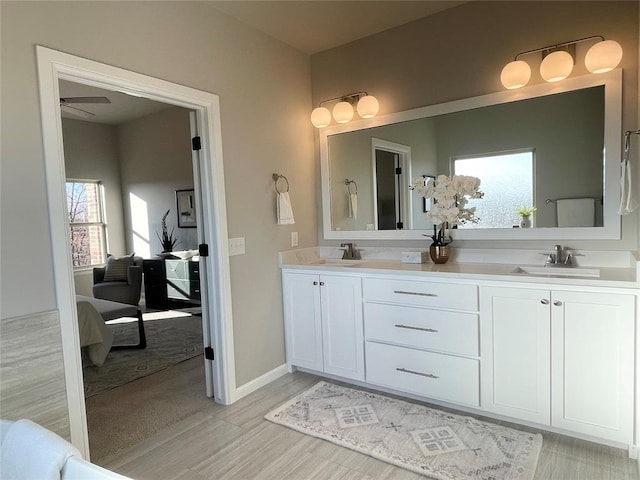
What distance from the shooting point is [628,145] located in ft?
7.11

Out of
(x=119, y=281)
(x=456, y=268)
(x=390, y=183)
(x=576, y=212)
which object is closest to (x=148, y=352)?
(x=119, y=281)

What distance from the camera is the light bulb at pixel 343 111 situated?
3230mm

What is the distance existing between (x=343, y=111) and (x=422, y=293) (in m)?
1.63

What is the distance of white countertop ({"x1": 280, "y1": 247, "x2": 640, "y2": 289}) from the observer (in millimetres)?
2036

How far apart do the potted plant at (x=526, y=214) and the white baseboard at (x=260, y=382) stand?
6.90 feet

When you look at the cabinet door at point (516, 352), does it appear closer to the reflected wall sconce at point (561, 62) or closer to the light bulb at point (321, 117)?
the reflected wall sconce at point (561, 62)

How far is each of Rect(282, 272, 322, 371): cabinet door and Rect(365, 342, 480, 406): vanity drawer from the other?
0.46 metres

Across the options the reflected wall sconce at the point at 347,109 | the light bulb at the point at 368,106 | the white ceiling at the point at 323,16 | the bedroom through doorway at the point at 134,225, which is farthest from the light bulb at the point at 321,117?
the bedroom through doorway at the point at 134,225

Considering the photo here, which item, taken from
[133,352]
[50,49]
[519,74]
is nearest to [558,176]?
[519,74]

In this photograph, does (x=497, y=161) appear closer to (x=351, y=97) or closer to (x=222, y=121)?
(x=351, y=97)

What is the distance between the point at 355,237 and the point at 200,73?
68.0 inches

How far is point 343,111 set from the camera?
127 inches

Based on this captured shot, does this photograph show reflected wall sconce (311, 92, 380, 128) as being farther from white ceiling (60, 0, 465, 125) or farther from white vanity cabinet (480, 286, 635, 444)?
white vanity cabinet (480, 286, 635, 444)

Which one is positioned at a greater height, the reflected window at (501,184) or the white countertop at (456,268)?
the reflected window at (501,184)
